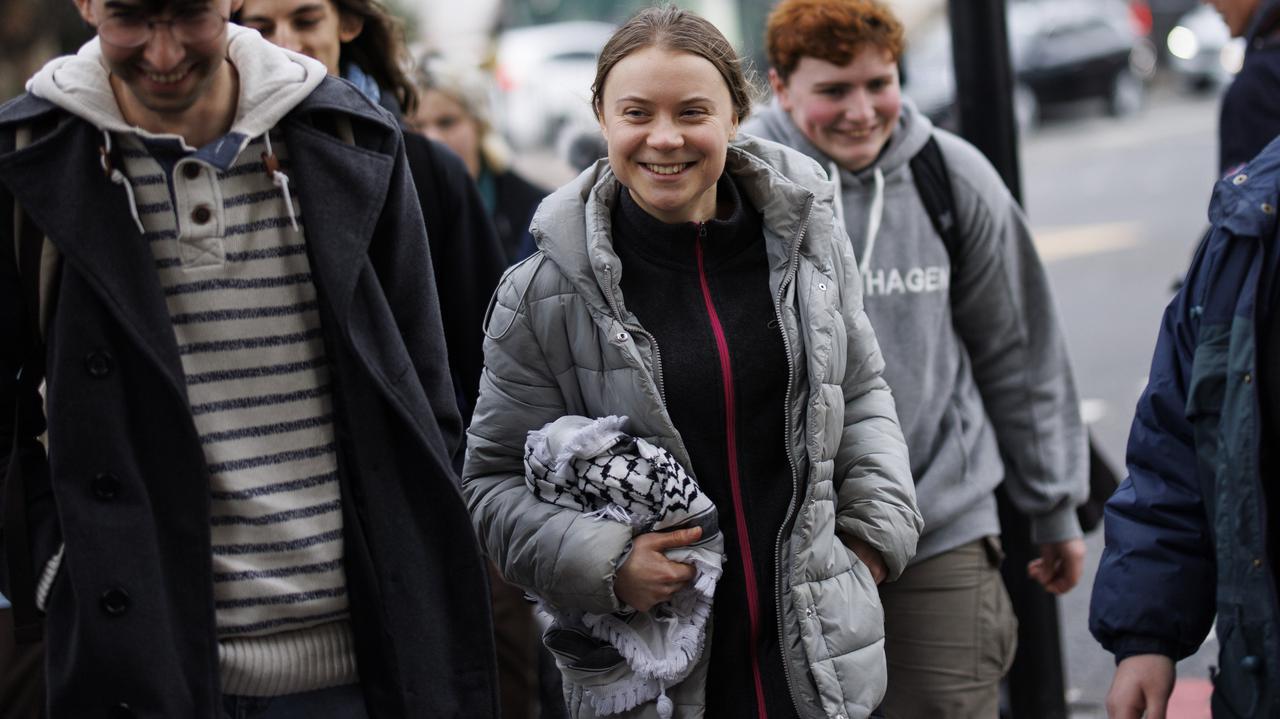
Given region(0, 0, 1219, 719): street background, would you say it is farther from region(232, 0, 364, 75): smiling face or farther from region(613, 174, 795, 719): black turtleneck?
region(613, 174, 795, 719): black turtleneck

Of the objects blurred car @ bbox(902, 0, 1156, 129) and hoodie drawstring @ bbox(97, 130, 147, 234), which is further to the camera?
blurred car @ bbox(902, 0, 1156, 129)

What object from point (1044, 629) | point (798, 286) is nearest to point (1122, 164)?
point (1044, 629)

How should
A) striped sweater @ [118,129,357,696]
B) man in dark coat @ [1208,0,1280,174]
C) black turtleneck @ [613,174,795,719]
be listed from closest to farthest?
striped sweater @ [118,129,357,696] < black turtleneck @ [613,174,795,719] < man in dark coat @ [1208,0,1280,174]

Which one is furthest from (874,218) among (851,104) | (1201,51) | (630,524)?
(1201,51)

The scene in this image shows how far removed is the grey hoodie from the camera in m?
3.83

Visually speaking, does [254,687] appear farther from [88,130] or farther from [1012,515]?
[1012,515]

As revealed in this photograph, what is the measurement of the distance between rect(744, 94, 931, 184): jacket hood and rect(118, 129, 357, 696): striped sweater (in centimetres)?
163

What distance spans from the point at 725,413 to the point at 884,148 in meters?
1.26

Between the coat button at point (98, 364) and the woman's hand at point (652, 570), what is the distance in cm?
94

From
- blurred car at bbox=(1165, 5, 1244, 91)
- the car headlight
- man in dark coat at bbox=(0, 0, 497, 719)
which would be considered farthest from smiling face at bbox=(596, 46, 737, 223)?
the car headlight

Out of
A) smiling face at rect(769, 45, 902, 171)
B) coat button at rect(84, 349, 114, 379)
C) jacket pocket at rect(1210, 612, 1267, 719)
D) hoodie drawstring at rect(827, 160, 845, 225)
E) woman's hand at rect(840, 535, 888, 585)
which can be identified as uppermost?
smiling face at rect(769, 45, 902, 171)

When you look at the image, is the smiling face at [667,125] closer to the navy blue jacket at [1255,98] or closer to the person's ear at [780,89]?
the person's ear at [780,89]

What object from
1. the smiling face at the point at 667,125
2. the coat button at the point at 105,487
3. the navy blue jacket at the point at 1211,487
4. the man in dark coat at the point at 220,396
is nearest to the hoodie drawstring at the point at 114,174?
the man in dark coat at the point at 220,396

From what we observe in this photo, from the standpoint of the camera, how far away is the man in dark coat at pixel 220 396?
8.24ft
